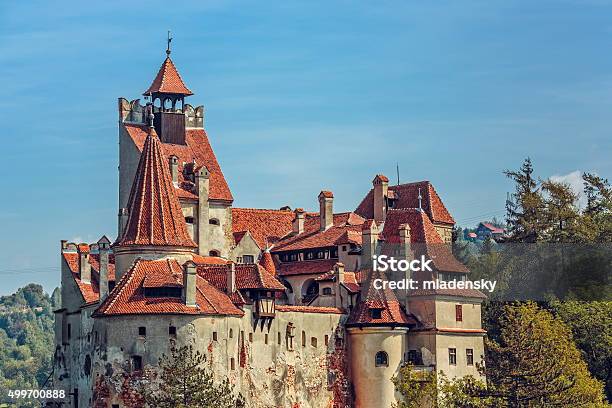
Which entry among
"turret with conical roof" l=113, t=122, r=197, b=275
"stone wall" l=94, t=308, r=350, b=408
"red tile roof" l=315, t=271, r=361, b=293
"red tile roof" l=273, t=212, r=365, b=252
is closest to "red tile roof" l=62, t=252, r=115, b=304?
"turret with conical roof" l=113, t=122, r=197, b=275

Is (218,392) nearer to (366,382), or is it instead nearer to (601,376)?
(366,382)

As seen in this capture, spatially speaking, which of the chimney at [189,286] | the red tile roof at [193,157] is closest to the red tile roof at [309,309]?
the chimney at [189,286]

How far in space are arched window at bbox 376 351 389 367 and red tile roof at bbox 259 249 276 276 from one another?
1167cm

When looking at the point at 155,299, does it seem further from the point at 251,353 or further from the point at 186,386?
the point at 251,353

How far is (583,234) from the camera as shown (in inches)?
5384

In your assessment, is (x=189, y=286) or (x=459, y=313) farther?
(x=459, y=313)

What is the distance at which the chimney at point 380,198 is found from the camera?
122 meters

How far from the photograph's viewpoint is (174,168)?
118 metres

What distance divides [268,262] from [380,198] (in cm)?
1064

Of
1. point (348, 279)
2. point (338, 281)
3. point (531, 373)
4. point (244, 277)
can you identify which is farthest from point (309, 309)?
point (531, 373)

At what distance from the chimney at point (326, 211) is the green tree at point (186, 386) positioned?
2395 cm

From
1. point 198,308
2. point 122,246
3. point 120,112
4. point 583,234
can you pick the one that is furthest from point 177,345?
point 583,234

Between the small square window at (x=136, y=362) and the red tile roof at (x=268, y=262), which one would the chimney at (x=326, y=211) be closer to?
the red tile roof at (x=268, y=262)

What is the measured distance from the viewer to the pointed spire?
104250 millimetres
